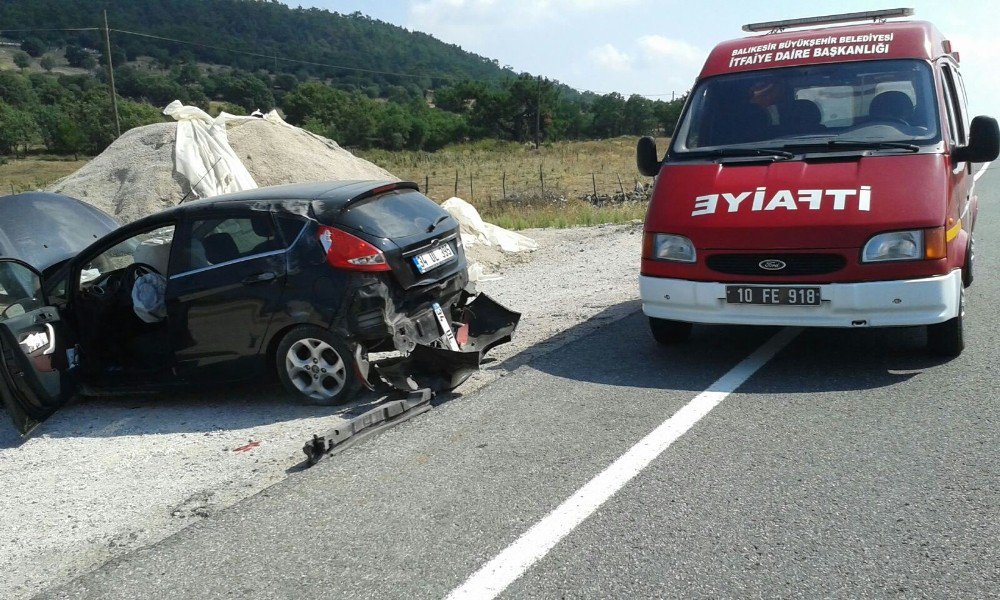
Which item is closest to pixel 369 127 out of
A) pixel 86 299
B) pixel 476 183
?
pixel 476 183

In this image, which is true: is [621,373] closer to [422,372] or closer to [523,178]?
[422,372]

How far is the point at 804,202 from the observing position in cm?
600

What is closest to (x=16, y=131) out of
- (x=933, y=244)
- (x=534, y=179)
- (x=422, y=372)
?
(x=534, y=179)

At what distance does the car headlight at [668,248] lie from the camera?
6.33 metres

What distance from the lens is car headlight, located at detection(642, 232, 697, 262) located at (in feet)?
20.8

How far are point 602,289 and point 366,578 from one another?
23.3ft

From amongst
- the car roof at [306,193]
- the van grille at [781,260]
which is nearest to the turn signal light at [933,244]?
the van grille at [781,260]

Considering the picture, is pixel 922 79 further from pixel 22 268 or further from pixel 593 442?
pixel 22 268

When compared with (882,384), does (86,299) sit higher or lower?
higher

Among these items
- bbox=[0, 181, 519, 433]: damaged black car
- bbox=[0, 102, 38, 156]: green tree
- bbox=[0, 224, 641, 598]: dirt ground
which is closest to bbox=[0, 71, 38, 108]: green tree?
bbox=[0, 102, 38, 156]: green tree

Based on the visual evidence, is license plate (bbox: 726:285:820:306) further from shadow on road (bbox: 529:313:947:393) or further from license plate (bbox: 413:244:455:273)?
license plate (bbox: 413:244:455:273)

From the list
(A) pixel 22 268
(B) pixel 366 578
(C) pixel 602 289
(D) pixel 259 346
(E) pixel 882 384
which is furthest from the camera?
(C) pixel 602 289

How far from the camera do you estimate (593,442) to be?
16.2ft

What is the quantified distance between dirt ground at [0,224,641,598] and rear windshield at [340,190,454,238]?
3.89 ft
